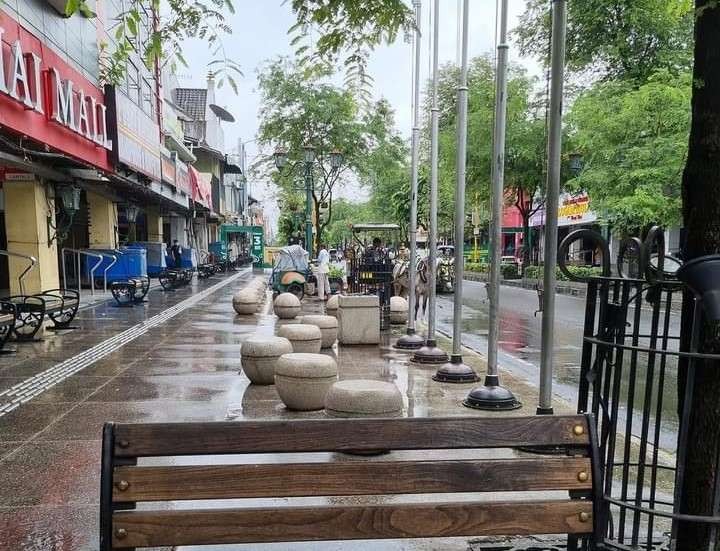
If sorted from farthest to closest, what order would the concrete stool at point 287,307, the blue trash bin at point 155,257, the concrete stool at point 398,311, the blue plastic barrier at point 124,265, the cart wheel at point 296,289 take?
1. the blue trash bin at point 155,257
2. the cart wheel at point 296,289
3. the blue plastic barrier at point 124,265
4. the concrete stool at point 287,307
5. the concrete stool at point 398,311

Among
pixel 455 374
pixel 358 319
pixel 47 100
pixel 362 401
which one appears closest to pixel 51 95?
pixel 47 100

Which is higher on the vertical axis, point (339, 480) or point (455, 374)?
point (339, 480)

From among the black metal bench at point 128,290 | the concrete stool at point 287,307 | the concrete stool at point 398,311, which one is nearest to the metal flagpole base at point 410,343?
the concrete stool at point 398,311

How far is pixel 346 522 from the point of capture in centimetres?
228

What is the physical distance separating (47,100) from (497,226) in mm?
8924

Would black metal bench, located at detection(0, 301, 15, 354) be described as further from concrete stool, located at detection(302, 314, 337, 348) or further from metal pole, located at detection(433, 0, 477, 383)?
metal pole, located at detection(433, 0, 477, 383)

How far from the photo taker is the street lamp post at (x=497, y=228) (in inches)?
219

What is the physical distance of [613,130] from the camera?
63.6 ft

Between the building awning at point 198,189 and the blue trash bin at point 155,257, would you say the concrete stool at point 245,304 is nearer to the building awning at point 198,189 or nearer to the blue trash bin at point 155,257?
the blue trash bin at point 155,257

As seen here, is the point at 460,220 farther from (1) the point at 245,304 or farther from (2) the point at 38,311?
(1) the point at 245,304

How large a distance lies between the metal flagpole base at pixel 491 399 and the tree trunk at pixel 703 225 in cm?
347

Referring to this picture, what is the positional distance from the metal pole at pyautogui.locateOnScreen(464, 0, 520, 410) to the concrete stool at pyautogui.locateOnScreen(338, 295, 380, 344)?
13.4 feet

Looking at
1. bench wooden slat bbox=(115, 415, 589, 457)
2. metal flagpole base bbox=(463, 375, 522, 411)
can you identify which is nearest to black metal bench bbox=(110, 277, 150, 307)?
metal flagpole base bbox=(463, 375, 522, 411)

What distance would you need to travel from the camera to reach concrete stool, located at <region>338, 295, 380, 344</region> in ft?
33.5
